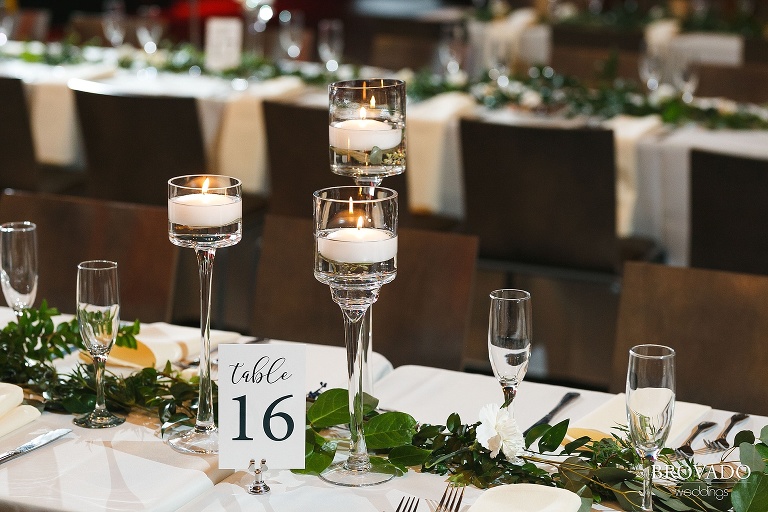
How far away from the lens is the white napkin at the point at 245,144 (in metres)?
4.11

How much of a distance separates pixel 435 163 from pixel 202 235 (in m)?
2.31

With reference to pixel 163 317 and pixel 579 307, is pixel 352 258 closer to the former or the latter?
pixel 163 317

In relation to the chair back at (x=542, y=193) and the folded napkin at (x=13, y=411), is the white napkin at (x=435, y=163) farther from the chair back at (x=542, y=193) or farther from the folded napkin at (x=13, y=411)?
the folded napkin at (x=13, y=411)

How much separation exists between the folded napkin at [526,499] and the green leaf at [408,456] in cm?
14

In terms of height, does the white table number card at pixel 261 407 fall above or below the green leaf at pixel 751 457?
above

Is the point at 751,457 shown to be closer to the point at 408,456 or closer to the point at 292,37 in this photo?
the point at 408,456

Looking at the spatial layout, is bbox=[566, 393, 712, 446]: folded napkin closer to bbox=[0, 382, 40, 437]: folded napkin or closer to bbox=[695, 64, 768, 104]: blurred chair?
bbox=[0, 382, 40, 437]: folded napkin

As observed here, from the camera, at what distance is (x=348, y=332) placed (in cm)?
154

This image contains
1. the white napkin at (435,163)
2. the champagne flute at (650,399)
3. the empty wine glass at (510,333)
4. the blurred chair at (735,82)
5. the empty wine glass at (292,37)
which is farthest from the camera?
the empty wine glass at (292,37)

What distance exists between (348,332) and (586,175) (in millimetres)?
1949

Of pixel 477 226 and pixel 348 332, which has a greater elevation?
pixel 348 332

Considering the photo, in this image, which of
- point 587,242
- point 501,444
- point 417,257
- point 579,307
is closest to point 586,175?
point 587,242

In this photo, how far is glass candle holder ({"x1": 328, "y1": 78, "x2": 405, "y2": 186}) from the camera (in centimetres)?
170

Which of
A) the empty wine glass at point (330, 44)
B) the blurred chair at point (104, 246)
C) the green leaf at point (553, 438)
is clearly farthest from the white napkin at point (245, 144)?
the green leaf at point (553, 438)
